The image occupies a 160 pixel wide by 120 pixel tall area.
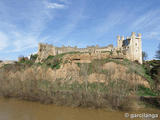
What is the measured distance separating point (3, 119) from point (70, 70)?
13.1 meters

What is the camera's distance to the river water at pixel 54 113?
11047 mm

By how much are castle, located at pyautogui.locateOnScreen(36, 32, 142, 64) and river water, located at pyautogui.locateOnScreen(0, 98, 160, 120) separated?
46.6 ft

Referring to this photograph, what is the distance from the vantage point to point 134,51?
25578mm

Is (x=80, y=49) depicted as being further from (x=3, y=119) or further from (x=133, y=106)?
(x=3, y=119)

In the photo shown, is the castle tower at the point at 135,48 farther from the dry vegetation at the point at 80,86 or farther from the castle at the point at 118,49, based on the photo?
the dry vegetation at the point at 80,86

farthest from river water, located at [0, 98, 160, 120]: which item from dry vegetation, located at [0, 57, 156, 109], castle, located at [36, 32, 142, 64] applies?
castle, located at [36, 32, 142, 64]

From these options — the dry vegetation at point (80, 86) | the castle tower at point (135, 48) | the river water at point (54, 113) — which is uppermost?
the castle tower at point (135, 48)

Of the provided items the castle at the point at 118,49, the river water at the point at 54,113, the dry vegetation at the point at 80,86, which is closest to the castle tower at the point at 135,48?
the castle at the point at 118,49

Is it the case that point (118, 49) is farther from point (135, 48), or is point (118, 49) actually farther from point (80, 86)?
point (80, 86)

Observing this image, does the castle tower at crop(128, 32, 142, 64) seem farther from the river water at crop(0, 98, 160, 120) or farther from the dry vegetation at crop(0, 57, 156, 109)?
the river water at crop(0, 98, 160, 120)

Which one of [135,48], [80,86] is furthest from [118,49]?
[80,86]

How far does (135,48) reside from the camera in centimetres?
2584

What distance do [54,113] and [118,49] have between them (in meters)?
19.1

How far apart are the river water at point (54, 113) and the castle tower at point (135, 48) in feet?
47.1
